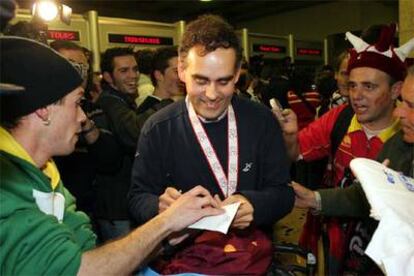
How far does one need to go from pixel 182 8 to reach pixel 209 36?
43.2 ft

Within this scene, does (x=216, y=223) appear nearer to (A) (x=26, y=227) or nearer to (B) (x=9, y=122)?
(A) (x=26, y=227)

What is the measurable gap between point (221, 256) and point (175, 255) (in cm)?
19

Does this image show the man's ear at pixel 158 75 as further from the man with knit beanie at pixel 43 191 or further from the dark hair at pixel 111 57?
the man with knit beanie at pixel 43 191

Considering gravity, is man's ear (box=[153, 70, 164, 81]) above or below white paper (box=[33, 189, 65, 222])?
above

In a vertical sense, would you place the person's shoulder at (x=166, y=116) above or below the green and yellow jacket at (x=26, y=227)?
above

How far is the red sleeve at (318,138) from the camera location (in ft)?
8.46

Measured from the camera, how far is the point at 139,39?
5453 millimetres

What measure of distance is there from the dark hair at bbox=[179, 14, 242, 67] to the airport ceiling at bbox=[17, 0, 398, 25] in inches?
455

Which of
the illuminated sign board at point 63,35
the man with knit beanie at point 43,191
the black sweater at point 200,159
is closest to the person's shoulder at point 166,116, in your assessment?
the black sweater at point 200,159

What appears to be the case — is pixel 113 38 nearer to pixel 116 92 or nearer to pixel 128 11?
pixel 116 92

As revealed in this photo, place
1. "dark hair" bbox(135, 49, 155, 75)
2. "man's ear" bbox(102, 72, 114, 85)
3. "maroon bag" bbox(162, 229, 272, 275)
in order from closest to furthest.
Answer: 1. "maroon bag" bbox(162, 229, 272, 275)
2. "man's ear" bbox(102, 72, 114, 85)
3. "dark hair" bbox(135, 49, 155, 75)

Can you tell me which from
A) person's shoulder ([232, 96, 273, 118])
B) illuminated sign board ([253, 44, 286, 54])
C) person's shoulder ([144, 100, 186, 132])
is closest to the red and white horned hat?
person's shoulder ([232, 96, 273, 118])

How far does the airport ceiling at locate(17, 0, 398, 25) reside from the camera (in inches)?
525

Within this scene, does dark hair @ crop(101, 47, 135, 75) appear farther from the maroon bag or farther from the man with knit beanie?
the maroon bag
